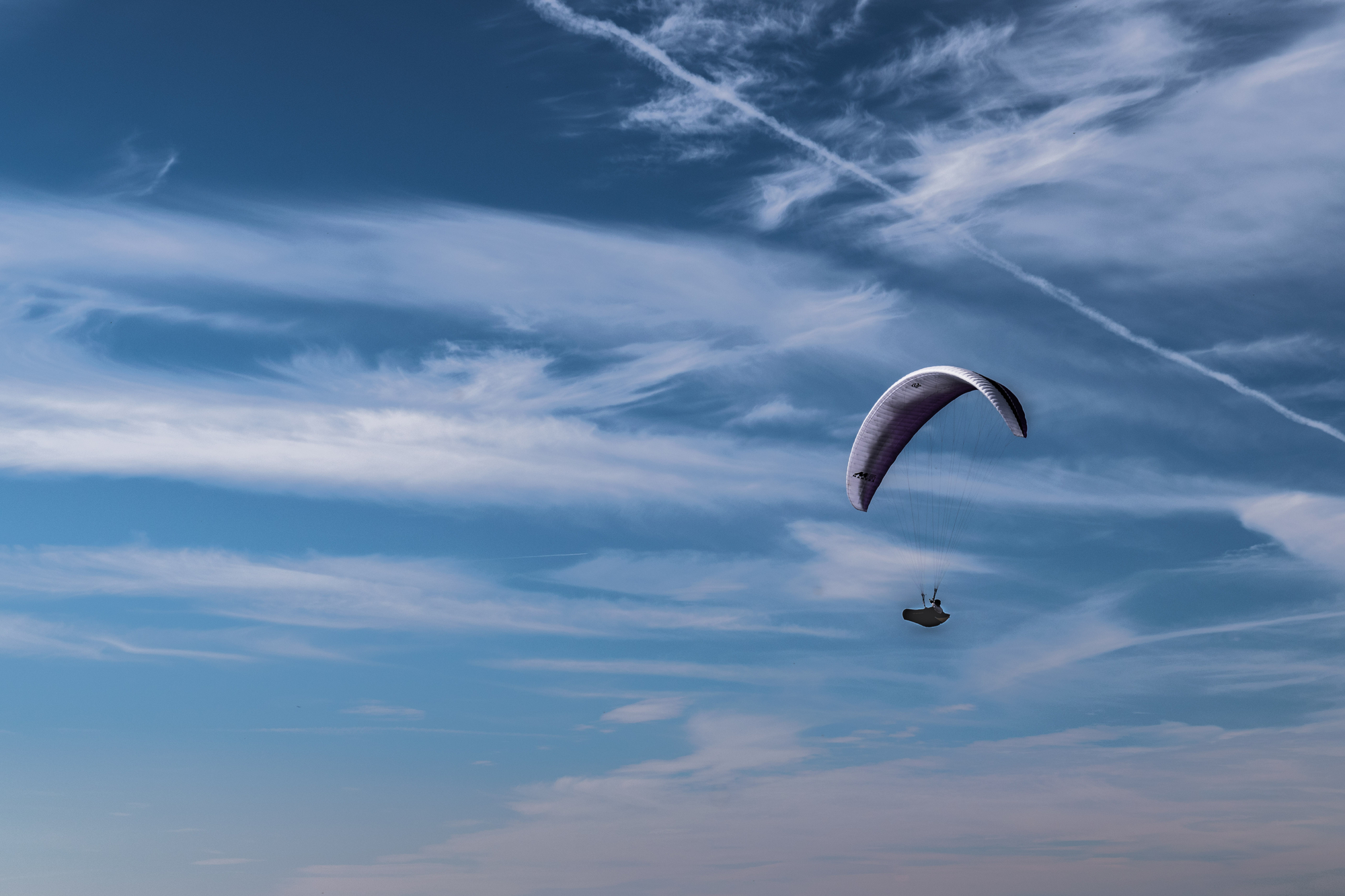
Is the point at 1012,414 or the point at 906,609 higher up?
the point at 1012,414

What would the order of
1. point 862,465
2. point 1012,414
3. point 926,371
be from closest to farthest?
point 1012,414 < point 926,371 < point 862,465

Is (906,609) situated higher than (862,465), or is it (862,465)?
(862,465)

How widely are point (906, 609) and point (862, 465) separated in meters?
10.7

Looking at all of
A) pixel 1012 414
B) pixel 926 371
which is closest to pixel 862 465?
pixel 926 371

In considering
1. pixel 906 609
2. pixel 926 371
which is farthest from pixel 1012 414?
pixel 906 609

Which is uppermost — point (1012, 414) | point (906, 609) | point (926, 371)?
point (926, 371)

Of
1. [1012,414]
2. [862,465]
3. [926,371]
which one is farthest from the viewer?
[862,465]

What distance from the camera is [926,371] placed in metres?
68.5

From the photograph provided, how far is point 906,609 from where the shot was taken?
227 feet

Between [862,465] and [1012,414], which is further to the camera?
[862,465]

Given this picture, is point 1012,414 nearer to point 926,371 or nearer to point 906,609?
point 926,371

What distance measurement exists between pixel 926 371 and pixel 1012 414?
7024 mm

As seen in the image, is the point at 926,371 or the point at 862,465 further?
the point at 862,465

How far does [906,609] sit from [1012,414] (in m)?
12.9
